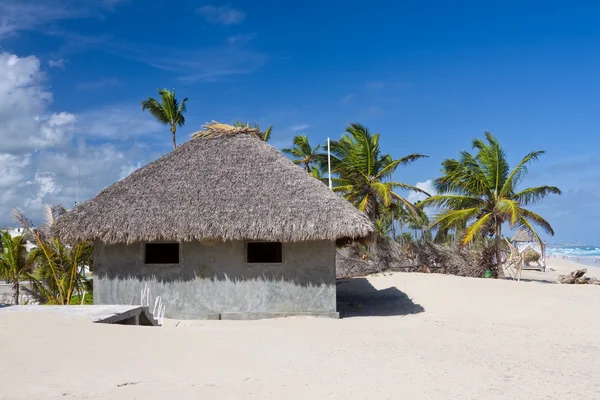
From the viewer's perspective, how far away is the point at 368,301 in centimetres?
1382

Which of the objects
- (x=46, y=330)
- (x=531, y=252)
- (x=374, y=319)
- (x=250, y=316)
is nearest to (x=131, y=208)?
(x=250, y=316)

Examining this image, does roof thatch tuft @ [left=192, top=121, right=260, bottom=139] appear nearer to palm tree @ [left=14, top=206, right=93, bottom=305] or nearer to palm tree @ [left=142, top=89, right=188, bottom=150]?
palm tree @ [left=14, top=206, right=93, bottom=305]

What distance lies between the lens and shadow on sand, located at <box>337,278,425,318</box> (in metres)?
12.2

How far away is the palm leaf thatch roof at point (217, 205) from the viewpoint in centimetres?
1002

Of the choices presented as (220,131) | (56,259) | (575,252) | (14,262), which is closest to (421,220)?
(220,131)

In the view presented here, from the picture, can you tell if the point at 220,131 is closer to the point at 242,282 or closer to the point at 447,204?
the point at 242,282

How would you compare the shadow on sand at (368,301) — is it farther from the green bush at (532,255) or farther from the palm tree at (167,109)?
the green bush at (532,255)

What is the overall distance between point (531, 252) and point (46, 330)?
33.2m

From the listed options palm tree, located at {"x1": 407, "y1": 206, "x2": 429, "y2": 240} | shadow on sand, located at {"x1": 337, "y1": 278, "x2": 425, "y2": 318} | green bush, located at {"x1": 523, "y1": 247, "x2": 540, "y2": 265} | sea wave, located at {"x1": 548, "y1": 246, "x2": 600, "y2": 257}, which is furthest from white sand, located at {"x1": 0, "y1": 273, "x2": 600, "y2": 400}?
sea wave, located at {"x1": 548, "y1": 246, "x2": 600, "y2": 257}

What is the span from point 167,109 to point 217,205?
1623 centimetres

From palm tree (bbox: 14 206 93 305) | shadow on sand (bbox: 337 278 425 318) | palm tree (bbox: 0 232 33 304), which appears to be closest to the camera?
palm tree (bbox: 14 206 93 305)

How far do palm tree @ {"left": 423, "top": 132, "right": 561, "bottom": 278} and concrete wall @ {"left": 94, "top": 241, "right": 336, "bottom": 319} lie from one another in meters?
7.76

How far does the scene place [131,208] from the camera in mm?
10586

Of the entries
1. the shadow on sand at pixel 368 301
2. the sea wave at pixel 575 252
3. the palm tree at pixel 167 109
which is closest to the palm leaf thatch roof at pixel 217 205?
the shadow on sand at pixel 368 301
